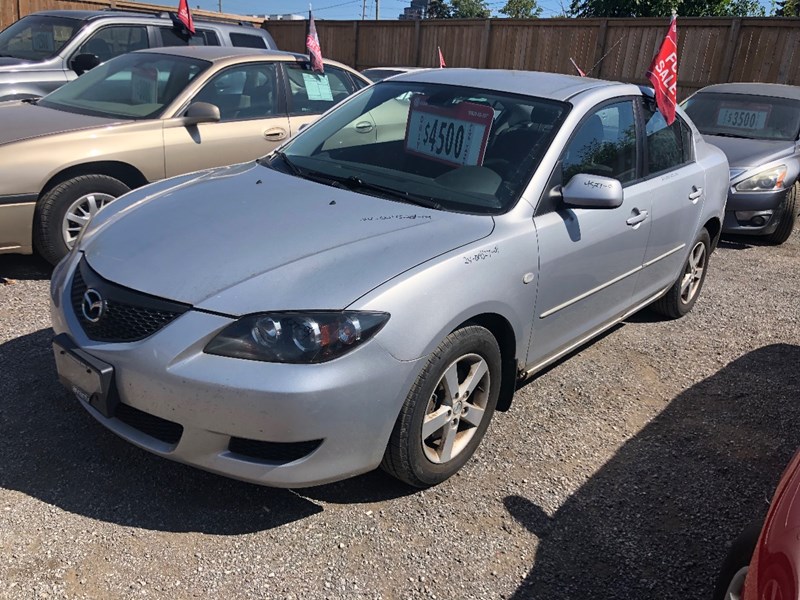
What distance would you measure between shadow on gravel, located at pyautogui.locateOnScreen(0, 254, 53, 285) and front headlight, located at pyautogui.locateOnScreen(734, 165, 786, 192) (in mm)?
6445

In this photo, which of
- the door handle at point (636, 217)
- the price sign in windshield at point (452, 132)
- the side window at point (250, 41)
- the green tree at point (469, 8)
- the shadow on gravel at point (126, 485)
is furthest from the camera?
the green tree at point (469, 8)

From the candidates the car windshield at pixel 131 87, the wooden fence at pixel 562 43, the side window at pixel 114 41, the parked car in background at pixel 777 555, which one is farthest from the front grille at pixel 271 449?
the wooden fence at pixel 562 43

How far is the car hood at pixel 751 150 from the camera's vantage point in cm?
737

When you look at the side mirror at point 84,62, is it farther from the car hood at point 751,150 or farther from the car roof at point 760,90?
the car roof at point 760,90

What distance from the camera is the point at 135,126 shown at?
5258mm

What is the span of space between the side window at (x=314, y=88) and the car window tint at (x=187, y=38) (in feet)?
9.28

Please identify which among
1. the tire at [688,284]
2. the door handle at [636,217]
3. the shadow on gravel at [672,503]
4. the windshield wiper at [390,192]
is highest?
the windshield wiper at [390,192]

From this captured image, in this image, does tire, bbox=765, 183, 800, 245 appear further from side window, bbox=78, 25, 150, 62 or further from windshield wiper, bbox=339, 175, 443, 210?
side window, bbox=78, 25, 150, 62

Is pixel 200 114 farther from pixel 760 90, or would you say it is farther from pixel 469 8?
pixel 469 8

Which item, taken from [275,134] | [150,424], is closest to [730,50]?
[275,134]

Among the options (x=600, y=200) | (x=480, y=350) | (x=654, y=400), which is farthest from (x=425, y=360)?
(x=654, y=400)

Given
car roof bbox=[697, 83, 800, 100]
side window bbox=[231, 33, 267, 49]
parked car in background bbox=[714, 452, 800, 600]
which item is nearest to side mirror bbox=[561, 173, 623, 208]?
parked car in background bbox=[714, 452, 800, 600]

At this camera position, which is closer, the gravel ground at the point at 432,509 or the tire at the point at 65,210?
the gravel ground at the point at 432,509

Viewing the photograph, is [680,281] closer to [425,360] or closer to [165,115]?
[425,360]
